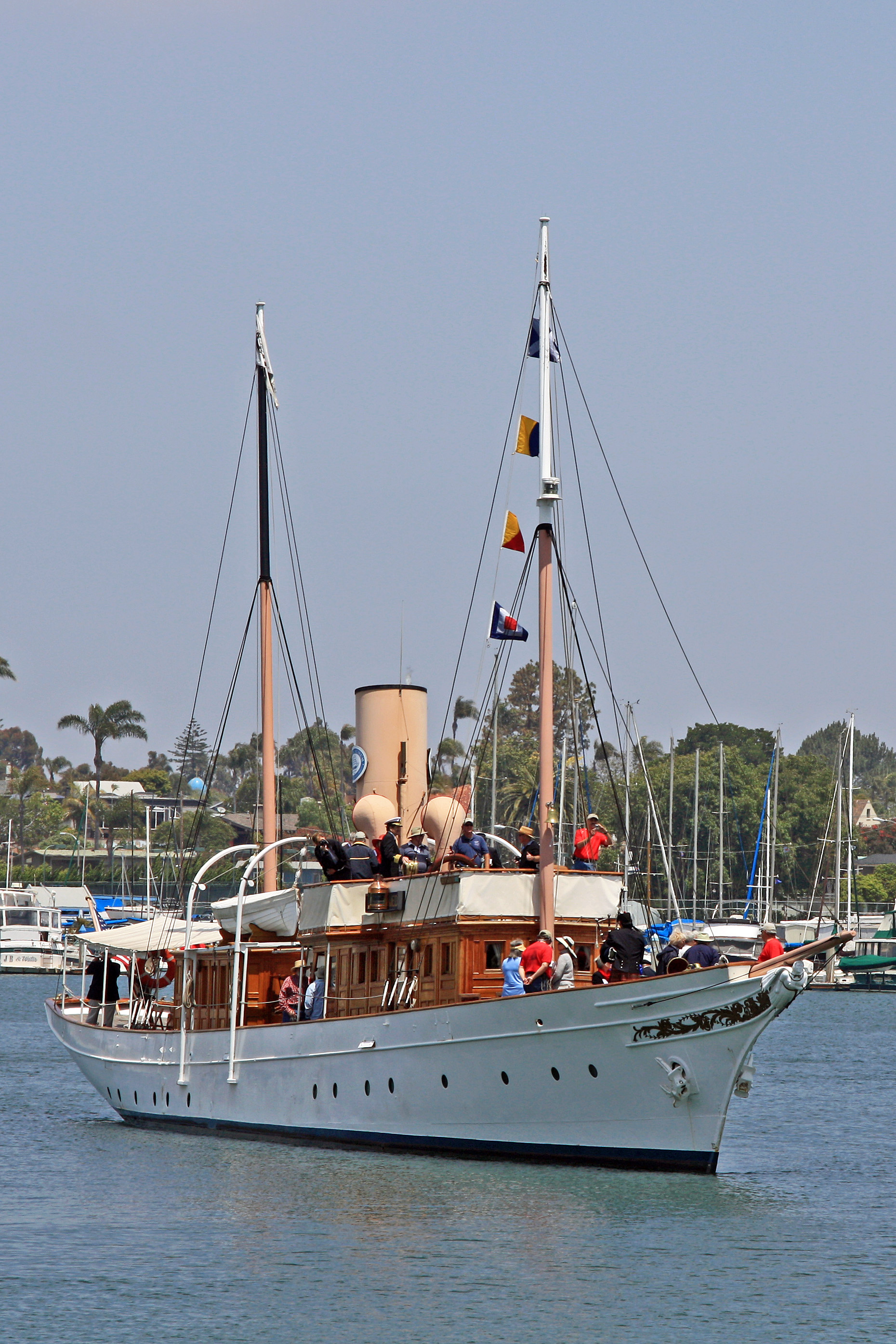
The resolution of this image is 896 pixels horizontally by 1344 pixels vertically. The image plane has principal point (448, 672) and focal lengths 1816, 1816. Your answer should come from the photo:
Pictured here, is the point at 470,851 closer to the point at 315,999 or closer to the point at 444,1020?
the point at 444,1020

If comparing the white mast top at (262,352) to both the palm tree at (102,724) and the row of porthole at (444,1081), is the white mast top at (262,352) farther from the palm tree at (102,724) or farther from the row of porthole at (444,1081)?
the palm tree at (102,724)

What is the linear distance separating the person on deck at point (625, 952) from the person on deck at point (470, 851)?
2.73 m

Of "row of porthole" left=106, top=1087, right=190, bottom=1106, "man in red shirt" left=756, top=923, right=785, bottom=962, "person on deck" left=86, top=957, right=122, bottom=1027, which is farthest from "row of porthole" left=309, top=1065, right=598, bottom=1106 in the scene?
"person on deck" left=86, top=957, right=122, bottom=1027

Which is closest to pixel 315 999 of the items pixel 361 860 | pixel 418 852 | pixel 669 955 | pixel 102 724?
pixel 361 860

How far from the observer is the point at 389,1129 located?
2641 centimetres

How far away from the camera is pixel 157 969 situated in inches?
1379

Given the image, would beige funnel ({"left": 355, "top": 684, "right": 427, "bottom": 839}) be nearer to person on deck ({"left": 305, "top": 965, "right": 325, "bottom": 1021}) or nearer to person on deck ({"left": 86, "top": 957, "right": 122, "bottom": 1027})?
person on deck ({"left": 305, "top": 965, "right": 325, "bottom": 1021})

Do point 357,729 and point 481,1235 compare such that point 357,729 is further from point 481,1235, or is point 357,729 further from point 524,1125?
point 481,1235

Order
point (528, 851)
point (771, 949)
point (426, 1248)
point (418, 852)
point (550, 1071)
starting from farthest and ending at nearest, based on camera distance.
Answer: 1. point (418, 852)
2. point (528, 851)
3. point (550, 1071)
4. point (771, 949)
5. point (426, 1248)

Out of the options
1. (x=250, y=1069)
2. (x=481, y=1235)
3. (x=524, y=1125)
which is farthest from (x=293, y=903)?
(x=481, y=1235)

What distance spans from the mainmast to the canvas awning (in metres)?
1.76

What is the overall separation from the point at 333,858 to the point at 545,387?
806 cm

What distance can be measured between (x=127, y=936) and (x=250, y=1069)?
23.8 feet

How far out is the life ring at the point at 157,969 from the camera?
1377 inches
